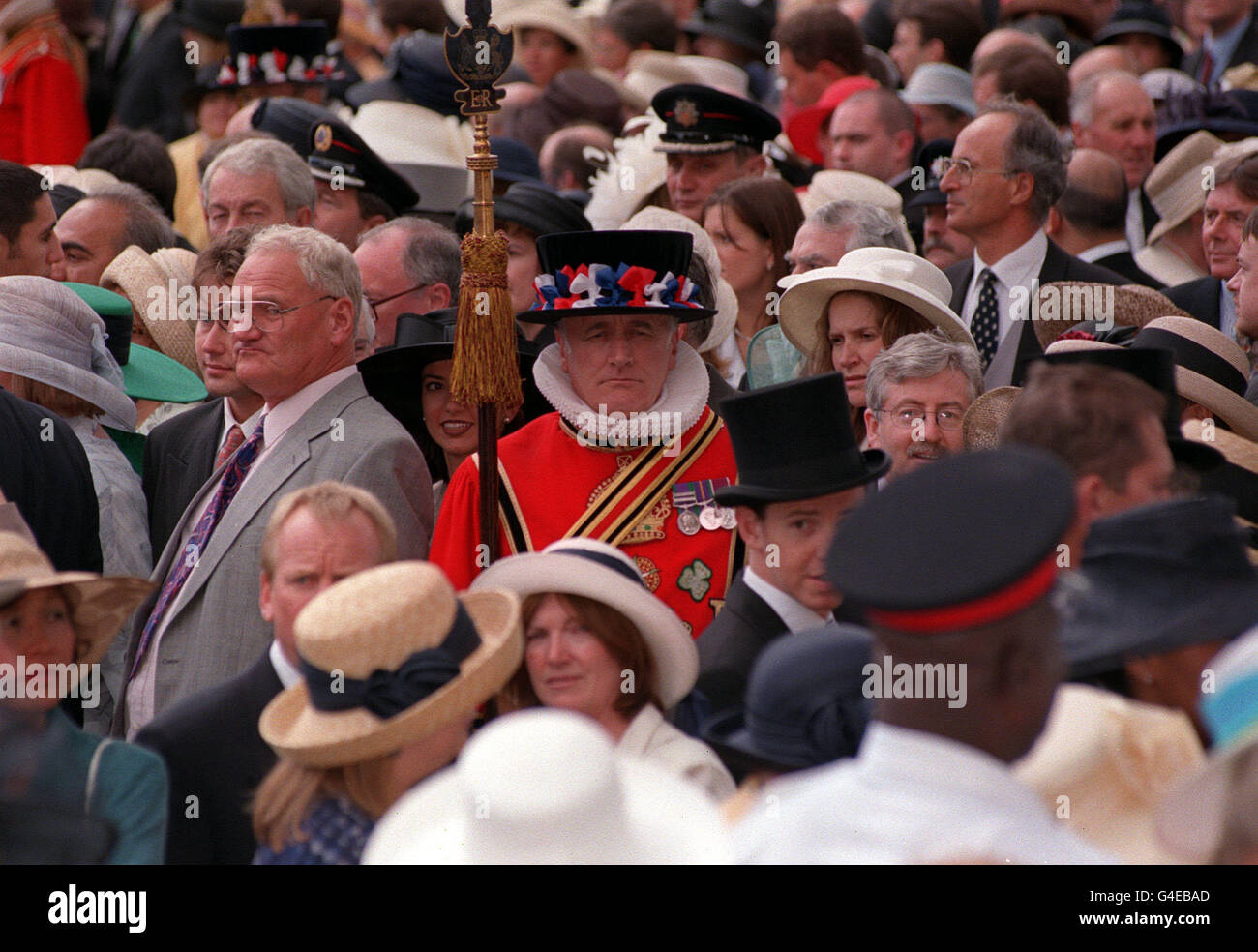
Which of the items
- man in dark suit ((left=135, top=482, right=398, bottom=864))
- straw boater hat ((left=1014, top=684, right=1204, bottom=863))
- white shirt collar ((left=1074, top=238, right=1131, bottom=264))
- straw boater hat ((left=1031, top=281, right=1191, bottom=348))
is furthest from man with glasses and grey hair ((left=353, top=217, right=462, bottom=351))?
straw boater hat ((left=1014, top=684, right=1204, bottom=863))

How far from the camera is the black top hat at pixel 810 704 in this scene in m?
3.07

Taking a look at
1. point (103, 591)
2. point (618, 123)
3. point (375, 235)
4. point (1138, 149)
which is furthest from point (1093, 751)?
point (618, 123)

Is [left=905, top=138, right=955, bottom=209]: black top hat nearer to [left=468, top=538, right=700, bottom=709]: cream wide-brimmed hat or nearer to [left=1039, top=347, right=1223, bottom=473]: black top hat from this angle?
[left=1039, top=347, right=1223, bottom=473]: black top hat

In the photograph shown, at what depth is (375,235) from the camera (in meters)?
6.27

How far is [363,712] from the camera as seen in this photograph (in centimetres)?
321

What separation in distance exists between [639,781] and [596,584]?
114cm

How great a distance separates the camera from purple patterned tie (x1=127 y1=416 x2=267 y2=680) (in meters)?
4.70

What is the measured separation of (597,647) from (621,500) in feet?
3.45

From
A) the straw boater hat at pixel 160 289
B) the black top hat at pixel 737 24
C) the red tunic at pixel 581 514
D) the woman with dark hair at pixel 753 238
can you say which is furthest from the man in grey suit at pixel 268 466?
the black top hat at pixel 737 24

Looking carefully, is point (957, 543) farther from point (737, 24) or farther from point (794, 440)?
point (737, 24)

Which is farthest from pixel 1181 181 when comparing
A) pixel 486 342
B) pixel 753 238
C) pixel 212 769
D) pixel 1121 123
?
pixel 212 769

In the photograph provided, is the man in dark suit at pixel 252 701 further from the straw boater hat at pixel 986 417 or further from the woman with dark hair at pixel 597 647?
the straw boater hat at pixel 986 417
